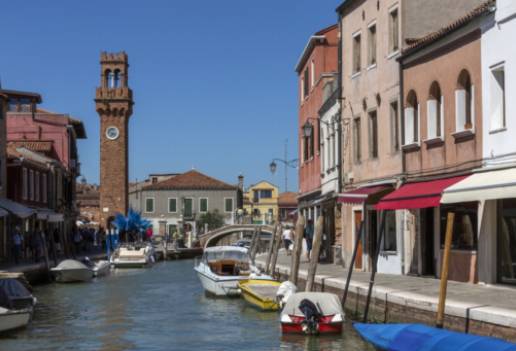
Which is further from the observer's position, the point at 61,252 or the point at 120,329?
the point at 61,252

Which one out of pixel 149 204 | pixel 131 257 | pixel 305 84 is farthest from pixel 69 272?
pixel 149 204

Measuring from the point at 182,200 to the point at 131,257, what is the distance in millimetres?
46860

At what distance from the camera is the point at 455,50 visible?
770 inches

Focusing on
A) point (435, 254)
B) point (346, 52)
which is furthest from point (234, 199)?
point (435, 254)

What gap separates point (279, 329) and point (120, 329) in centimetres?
364

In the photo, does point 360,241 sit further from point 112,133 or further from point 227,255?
point 112,133

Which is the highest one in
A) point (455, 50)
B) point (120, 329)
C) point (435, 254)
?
point (455, 50)

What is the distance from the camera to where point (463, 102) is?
19.4 metres

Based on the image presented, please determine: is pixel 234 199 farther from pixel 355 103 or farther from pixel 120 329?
pixel 120 329

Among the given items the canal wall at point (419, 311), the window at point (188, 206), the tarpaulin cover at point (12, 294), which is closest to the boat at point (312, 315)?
the canal wall at point (419, 311)

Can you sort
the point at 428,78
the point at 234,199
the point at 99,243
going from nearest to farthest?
the point at 428,78, the point at 99,243, the point at 234,199

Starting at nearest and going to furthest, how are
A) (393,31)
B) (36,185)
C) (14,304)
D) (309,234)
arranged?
(14,304) < (393,31) < (309,234) < (36,185)

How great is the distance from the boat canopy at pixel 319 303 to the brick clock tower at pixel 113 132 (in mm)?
51379

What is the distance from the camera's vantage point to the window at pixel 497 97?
1783 cm
